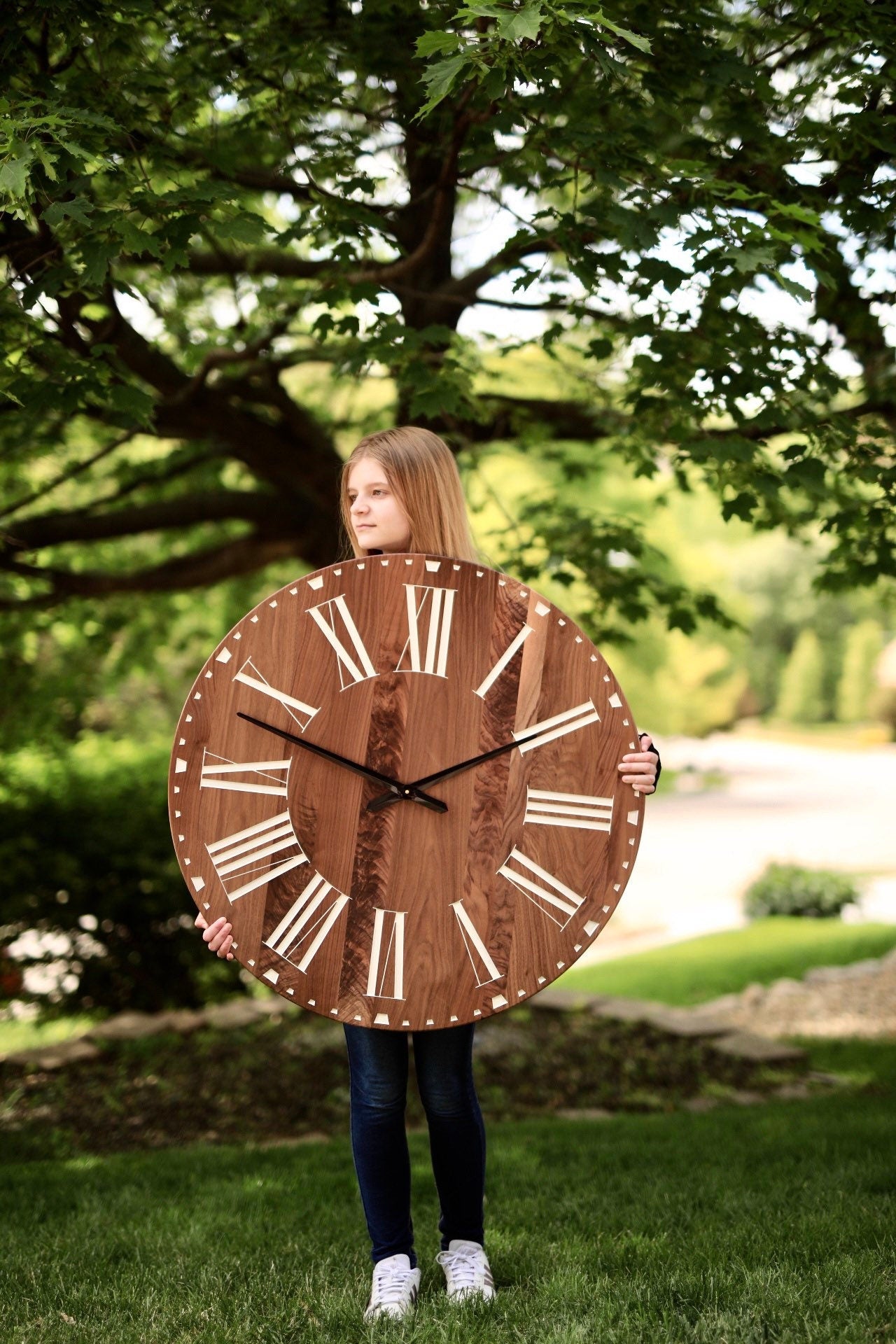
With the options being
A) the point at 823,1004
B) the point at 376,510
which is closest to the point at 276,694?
the point at 376,510

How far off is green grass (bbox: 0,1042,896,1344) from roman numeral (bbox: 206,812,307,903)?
1015 millimetres

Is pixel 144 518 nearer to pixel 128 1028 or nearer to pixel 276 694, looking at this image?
pixel 128 1028

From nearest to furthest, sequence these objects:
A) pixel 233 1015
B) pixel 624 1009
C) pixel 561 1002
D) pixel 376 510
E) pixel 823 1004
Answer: pixel 376 510, pixel 233 1015, pixel 624 1009, pixel 561 1002, pixel 823 1004

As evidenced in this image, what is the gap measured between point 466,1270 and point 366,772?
1.25 meters

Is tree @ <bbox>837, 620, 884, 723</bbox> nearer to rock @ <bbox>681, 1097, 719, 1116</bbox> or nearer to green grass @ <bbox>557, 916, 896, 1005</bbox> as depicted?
green grass @ <bbox>557, 916, 896, 1005</bbox>

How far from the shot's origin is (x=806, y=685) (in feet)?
150

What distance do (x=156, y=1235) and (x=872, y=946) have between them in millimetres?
8729

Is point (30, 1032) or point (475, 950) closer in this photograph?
point (475, 950)

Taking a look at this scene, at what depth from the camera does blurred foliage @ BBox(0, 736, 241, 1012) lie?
23.9 feet

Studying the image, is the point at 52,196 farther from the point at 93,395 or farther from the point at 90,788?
the point at 90,788

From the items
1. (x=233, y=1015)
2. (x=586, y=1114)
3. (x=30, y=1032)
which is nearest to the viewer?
(x=586, y=1114)

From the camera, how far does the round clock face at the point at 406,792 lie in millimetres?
2734

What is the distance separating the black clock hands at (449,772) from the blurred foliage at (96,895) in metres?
5.07

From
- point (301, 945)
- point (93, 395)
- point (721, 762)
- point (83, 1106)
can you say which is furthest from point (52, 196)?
point (721, 762)
